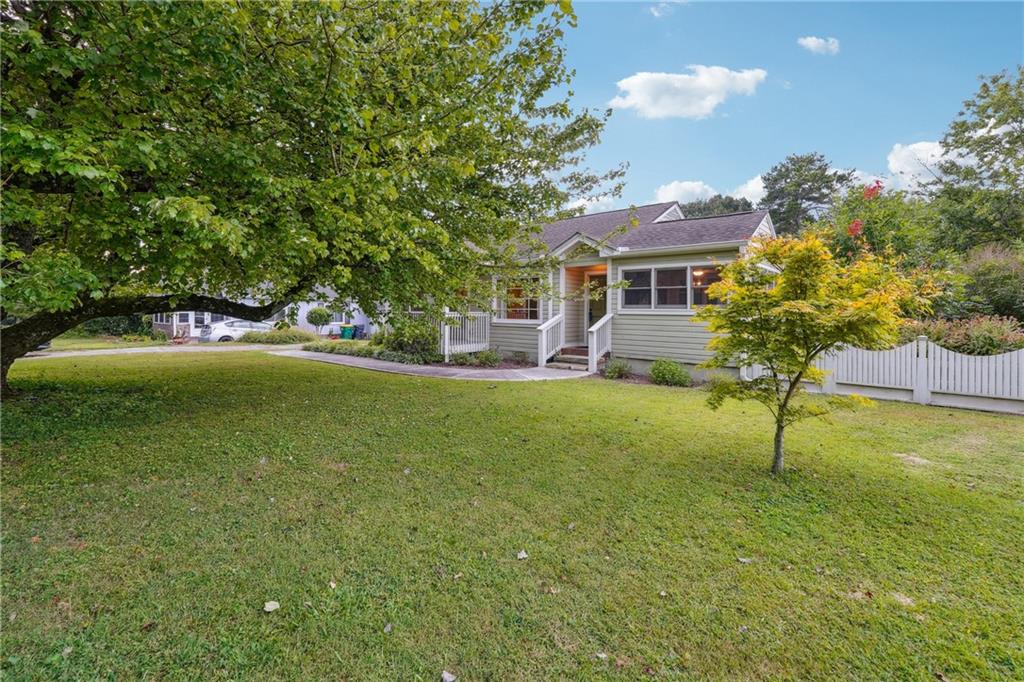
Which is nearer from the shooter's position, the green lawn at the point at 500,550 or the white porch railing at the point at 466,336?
the green lawn at the point at 500,550

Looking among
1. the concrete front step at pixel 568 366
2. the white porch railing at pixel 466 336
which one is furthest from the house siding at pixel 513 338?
the concrete front step at pixel 568 366

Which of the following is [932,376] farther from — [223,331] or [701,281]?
[223,331]

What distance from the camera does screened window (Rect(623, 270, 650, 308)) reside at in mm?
12102

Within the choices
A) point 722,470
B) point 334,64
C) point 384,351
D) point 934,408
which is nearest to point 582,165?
point 334,64

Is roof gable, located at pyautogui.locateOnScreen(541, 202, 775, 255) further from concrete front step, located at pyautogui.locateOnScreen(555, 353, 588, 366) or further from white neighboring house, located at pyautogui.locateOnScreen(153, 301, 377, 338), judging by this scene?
white neighboring house, located at pyautogui.locateOnScreen(153, 301, 377, 338)

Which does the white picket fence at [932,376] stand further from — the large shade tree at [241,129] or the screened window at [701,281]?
the large shade tree at [241,129]

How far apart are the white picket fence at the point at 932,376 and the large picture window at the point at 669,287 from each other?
10.6 feet

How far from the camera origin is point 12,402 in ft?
20.7

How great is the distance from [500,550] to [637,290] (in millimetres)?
10240

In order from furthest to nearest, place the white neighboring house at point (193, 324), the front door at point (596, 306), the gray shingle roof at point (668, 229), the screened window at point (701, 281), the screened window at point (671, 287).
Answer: the white neighboring house at point (193, 324) → the front door at point (596, 306) → the screened window at point (671, 287) → the screened window at point (701, 281) → the gray shingle roof at point (668, 229)

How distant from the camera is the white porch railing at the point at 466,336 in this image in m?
13.4

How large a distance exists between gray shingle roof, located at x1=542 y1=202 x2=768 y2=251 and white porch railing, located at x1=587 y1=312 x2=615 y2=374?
2.24m

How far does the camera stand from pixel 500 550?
3252mm

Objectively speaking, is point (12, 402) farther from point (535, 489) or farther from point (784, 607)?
point (784, 607)
